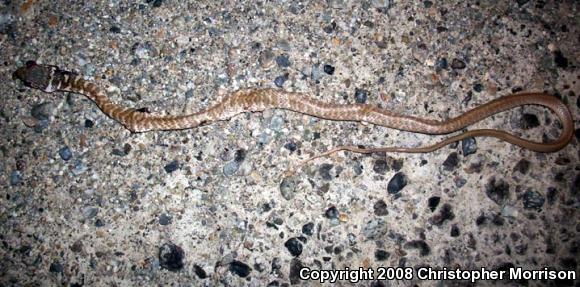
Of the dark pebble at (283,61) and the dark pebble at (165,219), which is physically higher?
the dark pebble at (283,61)

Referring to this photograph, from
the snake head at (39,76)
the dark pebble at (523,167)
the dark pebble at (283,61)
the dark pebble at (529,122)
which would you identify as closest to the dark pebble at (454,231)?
the dark pebble at (523,167)

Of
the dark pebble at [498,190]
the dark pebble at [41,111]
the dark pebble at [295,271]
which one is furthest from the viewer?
the dark pebble at [41,111]

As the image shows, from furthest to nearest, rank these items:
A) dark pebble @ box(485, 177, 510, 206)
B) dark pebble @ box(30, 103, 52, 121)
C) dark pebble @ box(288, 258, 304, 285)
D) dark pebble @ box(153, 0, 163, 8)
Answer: dark pebble @ box(153, 0, 163, 8) < dark pebble @ box(30, 103, 52, 121) < dark pebble @ box(485, 177, 510, 206) < dark pebble @ box(288, 258, 304, 285)

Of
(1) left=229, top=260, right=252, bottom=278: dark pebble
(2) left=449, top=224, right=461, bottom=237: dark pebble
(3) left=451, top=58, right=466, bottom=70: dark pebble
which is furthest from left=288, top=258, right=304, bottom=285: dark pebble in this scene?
(3) left=451, top=58, right=466, bottom=70: dark pebble

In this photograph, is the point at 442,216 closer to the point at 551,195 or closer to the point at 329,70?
the point at 551,195

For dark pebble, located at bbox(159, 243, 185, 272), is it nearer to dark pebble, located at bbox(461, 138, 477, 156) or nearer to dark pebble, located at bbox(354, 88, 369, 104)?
dark pebble, located at bbox(354, 88, 369, 104)

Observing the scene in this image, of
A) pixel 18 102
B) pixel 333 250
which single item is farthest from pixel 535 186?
pixel 18 102

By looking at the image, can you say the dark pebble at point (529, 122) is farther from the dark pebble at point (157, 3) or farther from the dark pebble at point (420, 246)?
the dark pebble at point (157, 3)

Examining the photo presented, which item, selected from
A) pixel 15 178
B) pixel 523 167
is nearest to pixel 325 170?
pixel 523 167

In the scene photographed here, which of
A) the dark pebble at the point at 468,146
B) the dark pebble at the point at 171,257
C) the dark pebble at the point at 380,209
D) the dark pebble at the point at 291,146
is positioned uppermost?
the dark pebble at the point at 468,146
